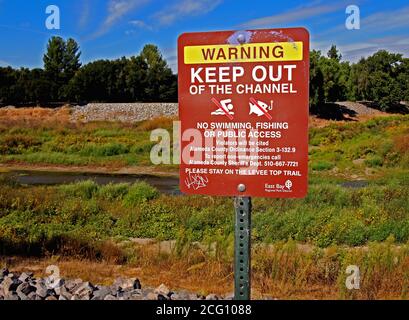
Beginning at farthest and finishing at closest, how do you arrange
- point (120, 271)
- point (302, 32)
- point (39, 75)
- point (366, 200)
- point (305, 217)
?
point (39, 75)
point (366, 200)
point (305, 217)
point (120, 271)
point (302, 32)

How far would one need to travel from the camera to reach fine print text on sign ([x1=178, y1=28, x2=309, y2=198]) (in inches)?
93.8

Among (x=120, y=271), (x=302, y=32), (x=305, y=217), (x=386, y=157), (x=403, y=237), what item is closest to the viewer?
(x=302, y=32)

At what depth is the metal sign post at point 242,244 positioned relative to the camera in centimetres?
257

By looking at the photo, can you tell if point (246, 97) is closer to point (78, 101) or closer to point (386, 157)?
point (386, 157)

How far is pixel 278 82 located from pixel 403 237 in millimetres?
5490

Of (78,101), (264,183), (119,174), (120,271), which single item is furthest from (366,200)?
(78,101)

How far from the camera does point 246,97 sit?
243 cm

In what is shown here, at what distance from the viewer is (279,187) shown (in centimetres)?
245

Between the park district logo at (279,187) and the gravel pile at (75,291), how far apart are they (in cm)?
117

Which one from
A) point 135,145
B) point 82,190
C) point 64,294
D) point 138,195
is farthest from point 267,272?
point 135,145

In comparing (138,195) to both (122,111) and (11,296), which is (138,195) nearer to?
(11,296)

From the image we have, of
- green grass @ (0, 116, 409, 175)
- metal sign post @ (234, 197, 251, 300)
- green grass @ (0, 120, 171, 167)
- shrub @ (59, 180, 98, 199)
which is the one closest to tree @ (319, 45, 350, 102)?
green grass @ (0, 116, 409, 175)

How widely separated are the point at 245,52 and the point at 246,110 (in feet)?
0.91

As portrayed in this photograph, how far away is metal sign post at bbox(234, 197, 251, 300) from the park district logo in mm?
138
